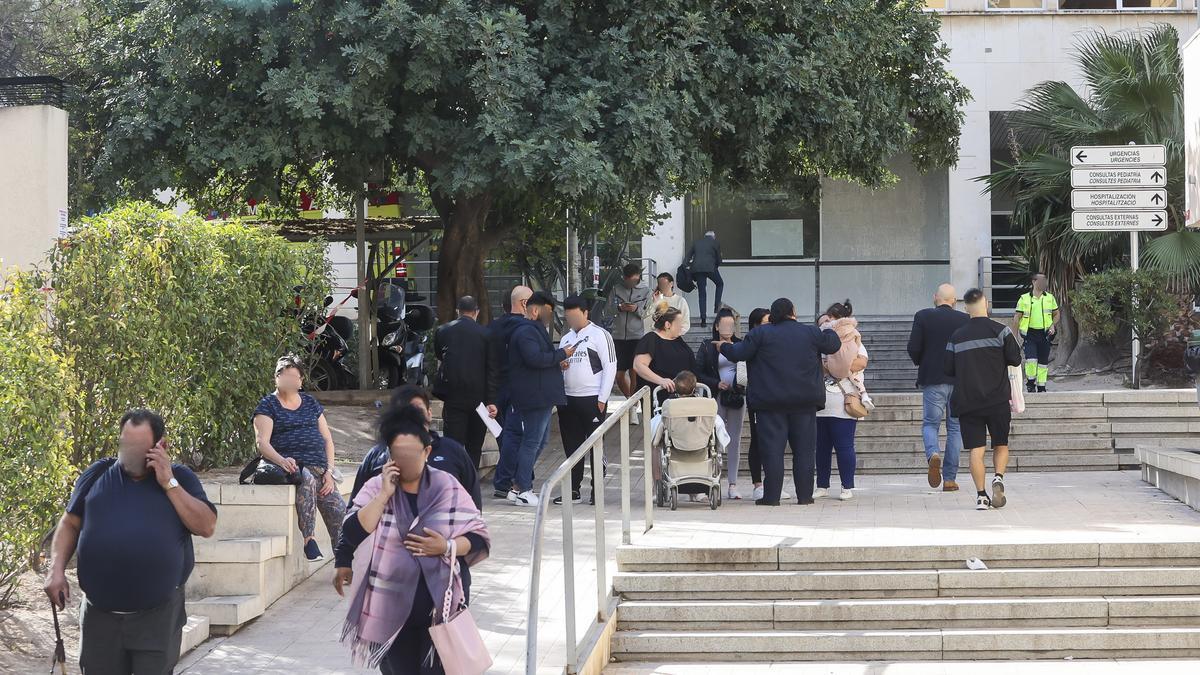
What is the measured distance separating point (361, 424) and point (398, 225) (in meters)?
4.98

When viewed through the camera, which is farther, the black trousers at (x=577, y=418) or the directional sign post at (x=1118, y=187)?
the directional sign post at (x=1118, y=187)

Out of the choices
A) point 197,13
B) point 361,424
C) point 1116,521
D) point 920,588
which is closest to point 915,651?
point 920,588

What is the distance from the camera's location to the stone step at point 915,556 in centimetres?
867

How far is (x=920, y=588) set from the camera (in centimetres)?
857

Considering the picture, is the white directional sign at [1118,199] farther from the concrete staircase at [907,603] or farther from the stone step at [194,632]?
the stone step at [194,632]

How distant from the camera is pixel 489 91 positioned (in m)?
13.5

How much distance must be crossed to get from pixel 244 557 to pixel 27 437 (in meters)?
1.70

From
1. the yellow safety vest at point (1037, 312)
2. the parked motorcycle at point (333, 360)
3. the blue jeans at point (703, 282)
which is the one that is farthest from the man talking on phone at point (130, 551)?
the blue jeans at point (703, 282)

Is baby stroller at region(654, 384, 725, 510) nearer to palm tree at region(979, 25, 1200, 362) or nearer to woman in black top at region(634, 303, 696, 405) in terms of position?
woman in black top at region(634, 303, 696, 405)

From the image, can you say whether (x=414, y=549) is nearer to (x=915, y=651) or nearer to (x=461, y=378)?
(x=915, y=651)

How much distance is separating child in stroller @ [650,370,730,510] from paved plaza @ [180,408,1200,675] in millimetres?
211

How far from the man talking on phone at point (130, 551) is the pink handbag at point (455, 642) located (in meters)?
1.20

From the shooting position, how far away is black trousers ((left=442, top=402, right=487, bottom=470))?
1202 cm

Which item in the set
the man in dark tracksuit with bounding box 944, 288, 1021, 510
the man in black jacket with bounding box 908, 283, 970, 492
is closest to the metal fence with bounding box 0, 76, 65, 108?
the man in black jacket with bounding box 908, 283, 970, 492
